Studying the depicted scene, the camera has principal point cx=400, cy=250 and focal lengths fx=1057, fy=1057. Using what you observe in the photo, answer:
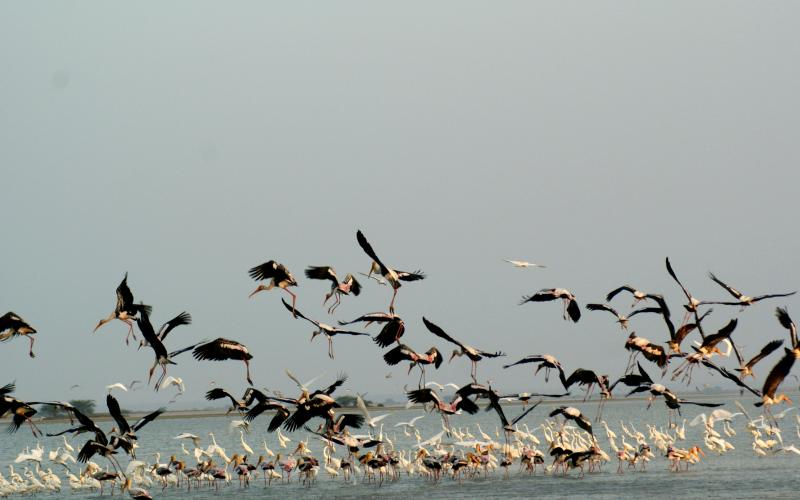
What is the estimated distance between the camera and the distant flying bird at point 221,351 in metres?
18.7

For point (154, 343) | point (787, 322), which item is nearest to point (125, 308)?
point (154, 343)

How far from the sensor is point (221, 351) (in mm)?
18719

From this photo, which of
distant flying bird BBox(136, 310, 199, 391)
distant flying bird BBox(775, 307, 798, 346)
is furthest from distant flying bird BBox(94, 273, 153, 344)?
distant flying bird BBox(775, 307, 798, 346)

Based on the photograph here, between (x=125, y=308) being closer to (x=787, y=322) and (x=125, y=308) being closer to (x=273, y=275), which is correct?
(x=273, y=275)

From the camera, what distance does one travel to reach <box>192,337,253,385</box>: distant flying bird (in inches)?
736

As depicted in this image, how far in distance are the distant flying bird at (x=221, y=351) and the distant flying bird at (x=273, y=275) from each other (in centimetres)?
101

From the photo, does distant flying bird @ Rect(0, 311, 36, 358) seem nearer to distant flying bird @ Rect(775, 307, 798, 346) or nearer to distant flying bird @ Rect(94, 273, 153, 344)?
distant flying bird @ Rect(94, 273, 153, 344)

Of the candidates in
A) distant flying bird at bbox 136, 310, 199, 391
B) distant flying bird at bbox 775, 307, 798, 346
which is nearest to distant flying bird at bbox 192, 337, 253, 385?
distant flying bird at bbox 136, 310, 199, 391

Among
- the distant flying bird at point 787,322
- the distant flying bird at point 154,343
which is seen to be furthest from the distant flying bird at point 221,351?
the distant flying bird at point 787,322

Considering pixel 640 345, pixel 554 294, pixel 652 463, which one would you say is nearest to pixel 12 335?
pixel 554 294

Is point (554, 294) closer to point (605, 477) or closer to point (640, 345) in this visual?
point (640, 345)

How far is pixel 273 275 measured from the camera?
59.8ft

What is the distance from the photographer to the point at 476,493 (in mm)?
31438

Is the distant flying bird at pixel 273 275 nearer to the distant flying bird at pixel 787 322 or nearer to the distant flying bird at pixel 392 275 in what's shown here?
the distant flying bird at pixel 392 275
